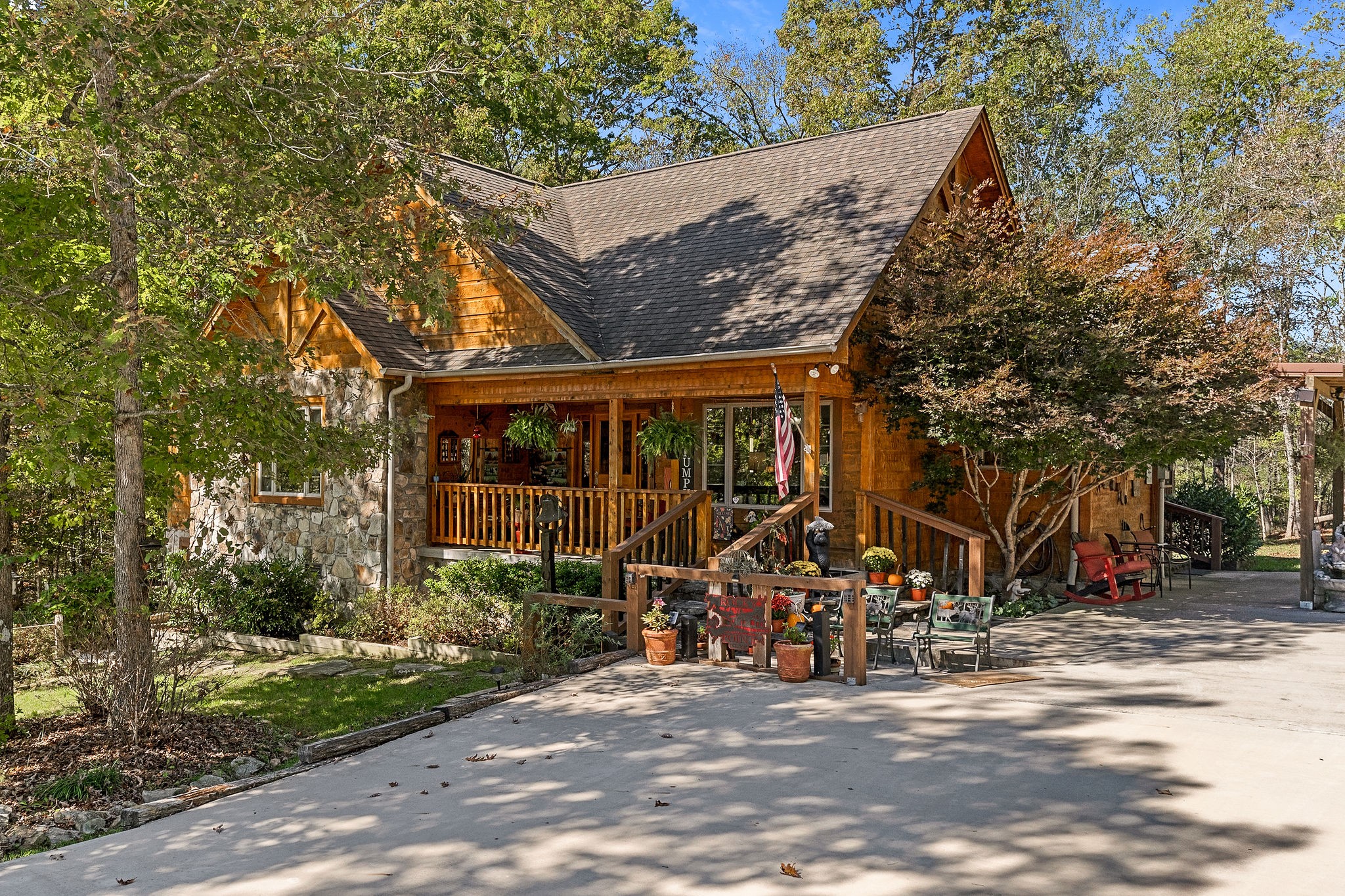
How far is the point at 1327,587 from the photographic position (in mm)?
12938

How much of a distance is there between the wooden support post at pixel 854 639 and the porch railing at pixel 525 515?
4.13 m

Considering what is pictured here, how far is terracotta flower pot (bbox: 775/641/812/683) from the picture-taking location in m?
8.99

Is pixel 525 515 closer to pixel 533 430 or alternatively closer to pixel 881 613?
pixel 533 430

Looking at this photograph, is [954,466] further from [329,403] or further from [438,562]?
[329,403]

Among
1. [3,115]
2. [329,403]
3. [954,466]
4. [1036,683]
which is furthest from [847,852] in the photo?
[329,403]

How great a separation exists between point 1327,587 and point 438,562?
12.4 m

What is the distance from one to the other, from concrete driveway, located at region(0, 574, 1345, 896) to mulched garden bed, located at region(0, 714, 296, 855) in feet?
2.15

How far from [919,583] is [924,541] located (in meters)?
2.16

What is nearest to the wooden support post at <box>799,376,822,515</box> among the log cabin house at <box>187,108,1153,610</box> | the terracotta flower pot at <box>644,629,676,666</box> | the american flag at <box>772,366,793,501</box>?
the log cabin house at <box>187,108,1153,610</box>

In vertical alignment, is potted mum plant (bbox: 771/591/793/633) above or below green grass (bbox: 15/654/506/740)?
above

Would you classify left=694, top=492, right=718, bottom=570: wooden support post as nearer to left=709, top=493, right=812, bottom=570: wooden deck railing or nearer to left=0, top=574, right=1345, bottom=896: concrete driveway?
left=709, top=493, right=812, bottom=570: wooden deck railing

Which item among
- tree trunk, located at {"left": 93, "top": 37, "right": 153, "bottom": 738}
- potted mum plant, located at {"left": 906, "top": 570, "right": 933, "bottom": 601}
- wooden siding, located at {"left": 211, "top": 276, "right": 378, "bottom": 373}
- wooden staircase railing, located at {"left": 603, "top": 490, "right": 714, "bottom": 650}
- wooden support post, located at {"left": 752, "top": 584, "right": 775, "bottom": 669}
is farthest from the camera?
wooden siding, located at {"left": 211, "top": 276, "right": 378, "bottom": 373}

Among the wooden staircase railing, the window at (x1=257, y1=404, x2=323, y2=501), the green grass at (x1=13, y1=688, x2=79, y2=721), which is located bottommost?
the green grass at (x1=13, y1=688, x2=79, y2=721)

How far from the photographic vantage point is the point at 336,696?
9.87 meters
